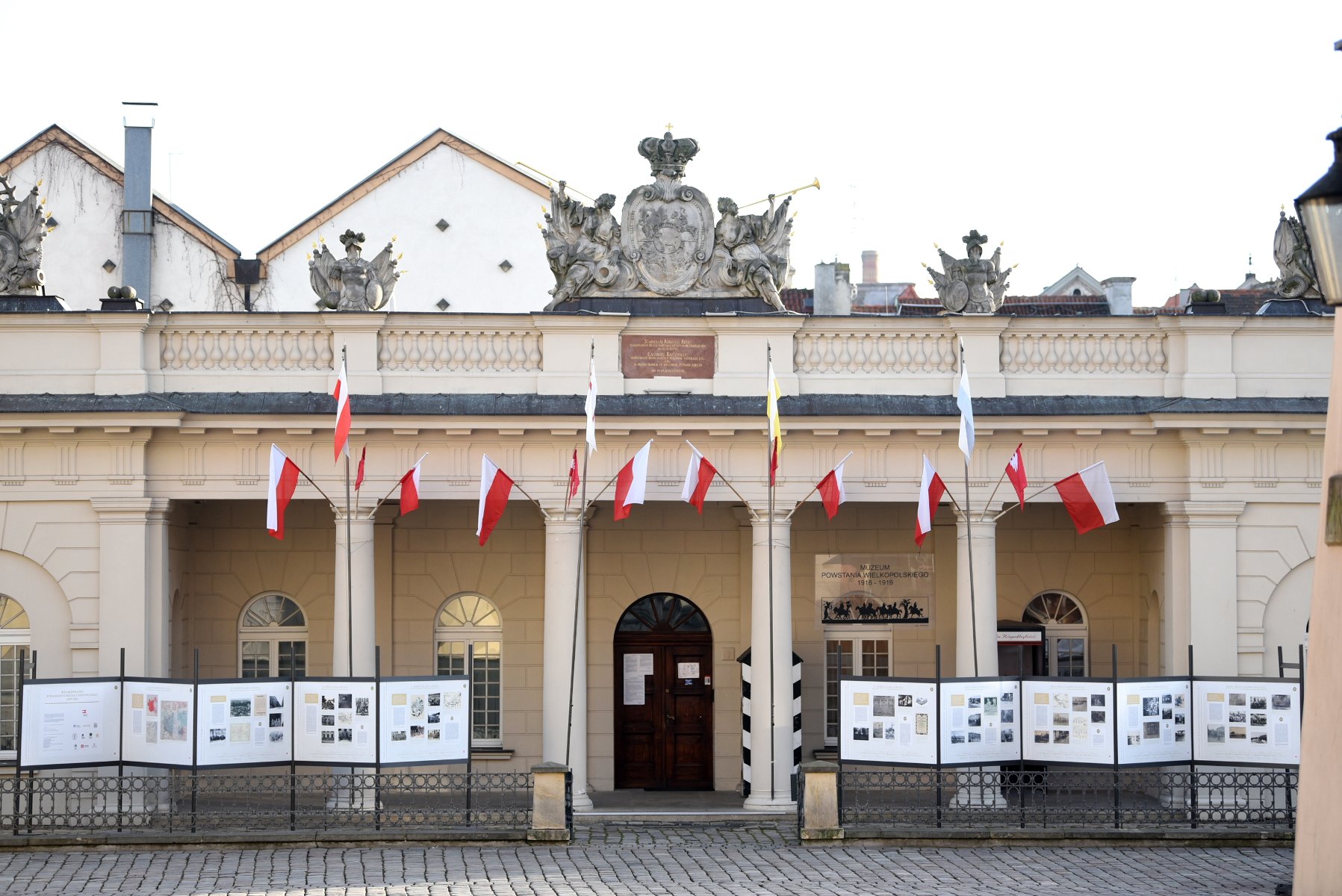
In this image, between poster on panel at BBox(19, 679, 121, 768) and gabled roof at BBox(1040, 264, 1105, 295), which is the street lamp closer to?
poster on panel at BBox(19, 679, 121, 768)

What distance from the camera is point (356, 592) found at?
22.6 m

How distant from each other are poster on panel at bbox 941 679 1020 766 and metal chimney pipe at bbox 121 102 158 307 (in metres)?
23.7

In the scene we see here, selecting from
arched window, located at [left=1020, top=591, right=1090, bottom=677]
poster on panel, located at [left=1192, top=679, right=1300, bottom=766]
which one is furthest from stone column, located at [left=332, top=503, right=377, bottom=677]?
poster on panel, located at [left=1192, top=679, right=1300, bottom=766]

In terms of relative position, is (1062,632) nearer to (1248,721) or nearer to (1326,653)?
(1248,721)

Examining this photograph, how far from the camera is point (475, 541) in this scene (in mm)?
25891

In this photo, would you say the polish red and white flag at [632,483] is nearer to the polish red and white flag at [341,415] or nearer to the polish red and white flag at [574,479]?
the polish red and white flag at [574,479]

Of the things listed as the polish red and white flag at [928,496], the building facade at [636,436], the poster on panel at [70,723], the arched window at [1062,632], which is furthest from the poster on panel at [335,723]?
the arched window at [1062,632]

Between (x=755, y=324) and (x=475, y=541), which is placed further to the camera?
(x=475, y=541)

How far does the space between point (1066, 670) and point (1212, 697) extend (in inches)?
254

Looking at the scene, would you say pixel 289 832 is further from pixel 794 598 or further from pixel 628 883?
pixel 794 598

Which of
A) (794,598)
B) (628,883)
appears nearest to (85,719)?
(628,883)

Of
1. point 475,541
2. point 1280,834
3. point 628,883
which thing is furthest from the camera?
point 475,541

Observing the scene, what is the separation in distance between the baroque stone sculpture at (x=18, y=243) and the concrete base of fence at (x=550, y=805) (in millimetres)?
10290

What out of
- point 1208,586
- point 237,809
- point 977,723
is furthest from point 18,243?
point 1208,586
